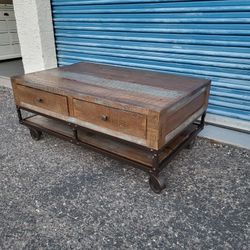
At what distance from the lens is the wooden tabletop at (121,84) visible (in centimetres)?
177

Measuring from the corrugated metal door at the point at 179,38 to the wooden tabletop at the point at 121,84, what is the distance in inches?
14.1

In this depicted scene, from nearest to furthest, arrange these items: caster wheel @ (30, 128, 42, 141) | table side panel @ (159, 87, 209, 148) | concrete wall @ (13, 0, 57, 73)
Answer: table side panel @ (159, 87, 209, 148), caster wheel @ (30, 128, 42, 141), concrete wall @ (13, 0, 57, 73)

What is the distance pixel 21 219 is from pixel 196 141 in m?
1.78

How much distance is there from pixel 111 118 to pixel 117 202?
604 mm

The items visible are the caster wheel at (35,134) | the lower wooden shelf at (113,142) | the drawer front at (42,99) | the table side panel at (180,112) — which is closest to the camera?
the table side panel at (180,112)

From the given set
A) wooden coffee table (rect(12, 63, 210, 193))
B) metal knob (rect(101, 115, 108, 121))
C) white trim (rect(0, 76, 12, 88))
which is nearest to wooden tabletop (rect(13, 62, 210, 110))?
wooden coffee table (rect(12, 63, 210, 193))

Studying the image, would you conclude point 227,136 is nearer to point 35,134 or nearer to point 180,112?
point 180,112

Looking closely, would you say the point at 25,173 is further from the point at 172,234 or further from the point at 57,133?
the point at 172,234

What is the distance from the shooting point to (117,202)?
184 cm

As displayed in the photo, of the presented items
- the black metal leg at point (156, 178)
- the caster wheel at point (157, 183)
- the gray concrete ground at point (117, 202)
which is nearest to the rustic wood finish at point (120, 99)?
the black metal leg at point (156, 178)

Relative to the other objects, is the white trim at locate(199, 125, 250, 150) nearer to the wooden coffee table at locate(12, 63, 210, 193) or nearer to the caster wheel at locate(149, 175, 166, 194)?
the wooden coffee table at locate(12, 63, 210, 193)

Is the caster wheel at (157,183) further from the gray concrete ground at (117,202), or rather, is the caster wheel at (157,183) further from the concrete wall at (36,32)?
the concrete wall at (36,32)

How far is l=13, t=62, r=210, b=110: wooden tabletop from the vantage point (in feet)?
5.80

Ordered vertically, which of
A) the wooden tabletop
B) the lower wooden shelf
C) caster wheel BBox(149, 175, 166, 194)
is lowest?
caster wheel BBox(149, 175, 166, 194)
